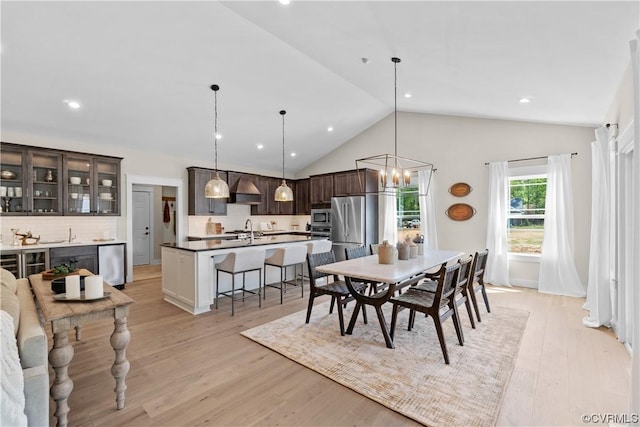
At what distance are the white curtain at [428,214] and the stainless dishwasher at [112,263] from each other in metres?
5.67

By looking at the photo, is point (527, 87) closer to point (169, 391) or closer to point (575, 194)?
point (575, 194)

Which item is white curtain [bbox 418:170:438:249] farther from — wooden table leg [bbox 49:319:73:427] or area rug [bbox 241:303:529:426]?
wooden table leg [bbox 49:319:73:427]

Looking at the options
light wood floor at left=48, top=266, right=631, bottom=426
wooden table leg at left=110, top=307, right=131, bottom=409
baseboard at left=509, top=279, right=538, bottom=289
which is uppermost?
wooden table leg at left=110, top=307, right=131, bottom=409

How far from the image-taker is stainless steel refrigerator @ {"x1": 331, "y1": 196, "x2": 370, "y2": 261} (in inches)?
257

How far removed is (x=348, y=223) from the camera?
264 inches

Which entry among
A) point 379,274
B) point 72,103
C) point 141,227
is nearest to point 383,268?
point 379,274

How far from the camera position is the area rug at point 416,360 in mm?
2105

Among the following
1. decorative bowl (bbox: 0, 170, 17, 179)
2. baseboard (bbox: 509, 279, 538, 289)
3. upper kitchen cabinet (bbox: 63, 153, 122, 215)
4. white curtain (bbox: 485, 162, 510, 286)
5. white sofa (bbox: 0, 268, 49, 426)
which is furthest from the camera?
white curtain (bbox: 485, 162, 510, 286)

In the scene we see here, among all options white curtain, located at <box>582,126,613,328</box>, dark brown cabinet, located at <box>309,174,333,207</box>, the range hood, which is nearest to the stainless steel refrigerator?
dark brown cabinet, located at <box>309,174,333,207</box>

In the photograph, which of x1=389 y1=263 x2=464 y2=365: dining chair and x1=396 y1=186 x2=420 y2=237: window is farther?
x1=396 y1=186 x2=420 y2=237: window

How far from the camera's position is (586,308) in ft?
13.1

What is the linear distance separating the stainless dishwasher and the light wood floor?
181 centimetres

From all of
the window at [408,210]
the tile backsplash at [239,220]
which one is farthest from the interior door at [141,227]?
the window at [408,210]

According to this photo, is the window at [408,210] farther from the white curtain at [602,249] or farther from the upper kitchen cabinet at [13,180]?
the upper kitchen cabinet at [13,180]
